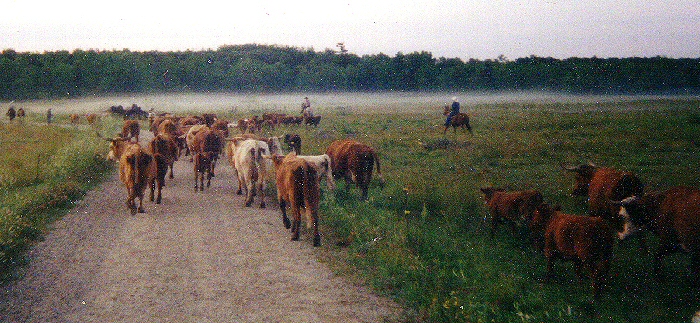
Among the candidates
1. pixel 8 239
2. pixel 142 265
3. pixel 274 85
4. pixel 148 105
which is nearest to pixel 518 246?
pixel 142 265

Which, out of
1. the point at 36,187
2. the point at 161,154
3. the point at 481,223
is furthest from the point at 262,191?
the point at 36,187

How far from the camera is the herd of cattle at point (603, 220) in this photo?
→ 6.38 metres

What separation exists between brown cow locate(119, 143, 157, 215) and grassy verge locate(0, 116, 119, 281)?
1.35 meters

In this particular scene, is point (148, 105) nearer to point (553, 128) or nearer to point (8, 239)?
point (553, 128)

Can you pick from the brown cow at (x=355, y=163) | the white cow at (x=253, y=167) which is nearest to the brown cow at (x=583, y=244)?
the brown cow at (x=355, y=163)

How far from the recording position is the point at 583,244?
21.0ft

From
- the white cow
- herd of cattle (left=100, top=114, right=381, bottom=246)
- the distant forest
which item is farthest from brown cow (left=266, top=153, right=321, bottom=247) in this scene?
the distant forest

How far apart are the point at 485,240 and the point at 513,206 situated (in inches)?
27.0

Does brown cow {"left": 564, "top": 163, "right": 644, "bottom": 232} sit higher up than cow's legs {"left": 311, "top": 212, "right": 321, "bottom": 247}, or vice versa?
brown cow {"left": 564, "top": 163, "right": 644, "bottom": 232}

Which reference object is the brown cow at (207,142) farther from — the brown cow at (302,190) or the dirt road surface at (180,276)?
the brown cow at (302,190)

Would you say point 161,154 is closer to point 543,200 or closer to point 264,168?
point 264,168

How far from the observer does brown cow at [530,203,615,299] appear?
633 centimetres

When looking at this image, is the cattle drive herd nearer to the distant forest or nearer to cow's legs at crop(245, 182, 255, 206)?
cow's legs at crop(245, 182, 255, 206)

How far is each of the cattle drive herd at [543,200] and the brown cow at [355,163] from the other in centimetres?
2
